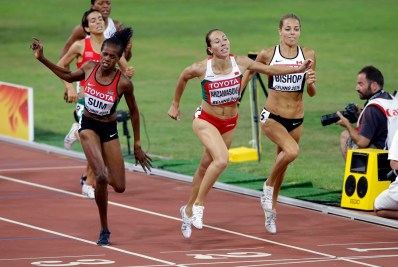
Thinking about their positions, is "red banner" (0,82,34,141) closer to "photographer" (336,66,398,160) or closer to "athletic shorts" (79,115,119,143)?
"photographer" (336,66,398,160)

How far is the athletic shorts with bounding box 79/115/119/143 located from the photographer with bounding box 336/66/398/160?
10.7 feet

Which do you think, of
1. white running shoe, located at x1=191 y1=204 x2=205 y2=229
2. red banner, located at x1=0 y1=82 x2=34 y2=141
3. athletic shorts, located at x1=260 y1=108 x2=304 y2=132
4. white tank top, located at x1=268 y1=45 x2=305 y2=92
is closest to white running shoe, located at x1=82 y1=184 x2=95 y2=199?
white running shoe, located at x1=191 y1=204 x2=205 y2=229

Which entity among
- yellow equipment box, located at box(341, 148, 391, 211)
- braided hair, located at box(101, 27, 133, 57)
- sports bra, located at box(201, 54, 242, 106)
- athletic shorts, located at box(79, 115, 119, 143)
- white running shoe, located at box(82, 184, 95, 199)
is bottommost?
white running shoe, located at box(82, 184, 95, 199)

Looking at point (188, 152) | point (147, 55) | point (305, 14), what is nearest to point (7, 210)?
point (188, 152)

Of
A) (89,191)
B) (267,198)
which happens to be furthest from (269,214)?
(89,191)

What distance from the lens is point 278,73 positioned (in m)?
14.4

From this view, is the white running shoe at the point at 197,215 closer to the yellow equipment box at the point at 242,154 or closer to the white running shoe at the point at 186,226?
the white running shoe at the point at 186,226

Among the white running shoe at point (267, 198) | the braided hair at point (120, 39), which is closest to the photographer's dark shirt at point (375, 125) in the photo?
the white running shoe at point (267, 198)

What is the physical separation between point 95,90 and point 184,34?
84.2ft

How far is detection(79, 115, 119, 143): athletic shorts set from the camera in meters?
14.1

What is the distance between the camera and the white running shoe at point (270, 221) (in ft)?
47.9

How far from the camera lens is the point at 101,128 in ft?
46.3

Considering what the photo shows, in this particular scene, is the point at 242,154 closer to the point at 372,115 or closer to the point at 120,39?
the point at 372,115

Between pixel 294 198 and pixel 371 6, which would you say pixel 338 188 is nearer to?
pixel 294 198
